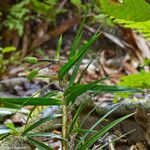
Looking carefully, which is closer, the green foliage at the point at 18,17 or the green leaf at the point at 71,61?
the green leaf at the point at 71,61

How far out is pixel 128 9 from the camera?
126 cm

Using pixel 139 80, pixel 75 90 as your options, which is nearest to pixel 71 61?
pixel 75 90

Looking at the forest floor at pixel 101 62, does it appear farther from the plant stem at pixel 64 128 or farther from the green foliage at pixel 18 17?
the plant stem at pixel 64 128

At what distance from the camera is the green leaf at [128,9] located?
1.24 metres

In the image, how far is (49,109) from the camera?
1399 millimetres

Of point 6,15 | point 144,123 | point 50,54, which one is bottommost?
point 144,123

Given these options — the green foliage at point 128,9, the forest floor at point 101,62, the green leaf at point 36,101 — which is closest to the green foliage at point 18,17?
the forest floor at point 101,62

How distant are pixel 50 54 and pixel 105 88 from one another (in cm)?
363

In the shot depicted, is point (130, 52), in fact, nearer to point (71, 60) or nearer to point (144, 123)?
point (144, 123)

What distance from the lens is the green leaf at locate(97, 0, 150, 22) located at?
124cm

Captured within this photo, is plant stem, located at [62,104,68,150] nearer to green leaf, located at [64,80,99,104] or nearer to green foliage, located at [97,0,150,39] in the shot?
green leaf, located at [64,80,99,104]

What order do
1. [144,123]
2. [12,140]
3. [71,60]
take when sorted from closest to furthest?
[71,60] → [12,140] → [144,123]

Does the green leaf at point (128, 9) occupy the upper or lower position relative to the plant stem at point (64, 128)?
upper

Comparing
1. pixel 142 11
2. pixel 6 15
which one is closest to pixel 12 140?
pixel 142 11
